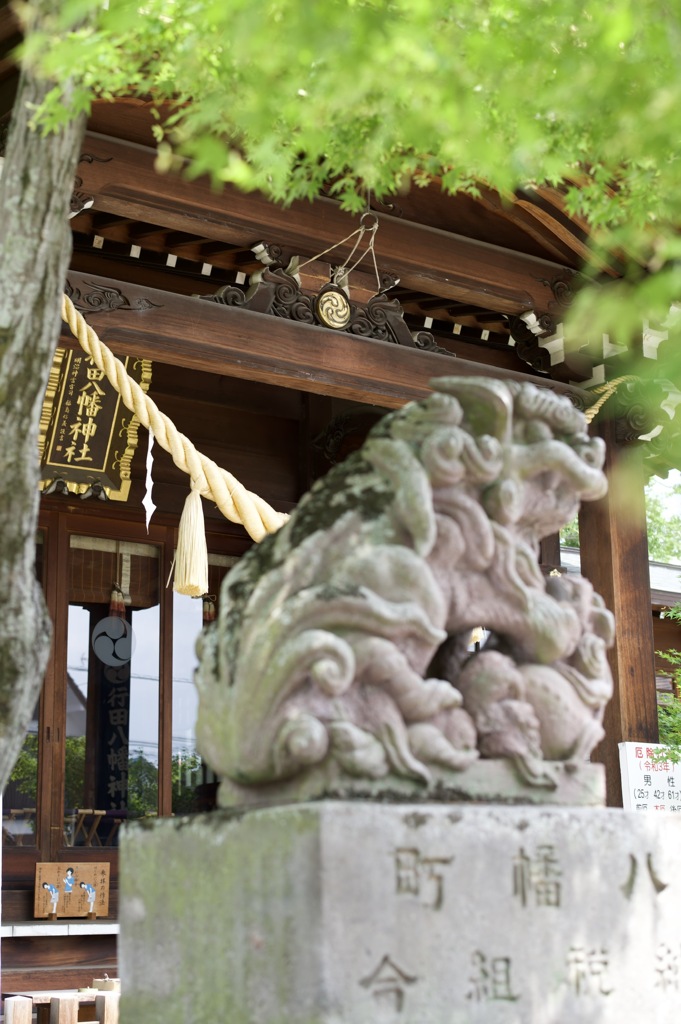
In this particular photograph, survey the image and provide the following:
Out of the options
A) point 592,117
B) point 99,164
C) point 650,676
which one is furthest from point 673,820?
point 650,676

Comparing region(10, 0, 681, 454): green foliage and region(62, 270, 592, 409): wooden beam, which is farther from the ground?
region(62, 270, 592, 409): wooden beam

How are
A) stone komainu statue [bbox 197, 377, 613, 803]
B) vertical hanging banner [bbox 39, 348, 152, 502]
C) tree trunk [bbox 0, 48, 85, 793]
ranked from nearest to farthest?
stone komainu statue [bbox 197, 377, 613, 803] → tree trunk [bbox 0, 48, 85, 793] → vertical hanging banner [bbox 39, 348, 152, 502]

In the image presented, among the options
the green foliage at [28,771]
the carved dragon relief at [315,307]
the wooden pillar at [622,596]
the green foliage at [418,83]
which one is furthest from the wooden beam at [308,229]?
the green foliage at [28,771]

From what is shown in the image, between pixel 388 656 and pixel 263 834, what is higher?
pixel 388 656

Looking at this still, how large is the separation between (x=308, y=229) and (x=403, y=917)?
5.02 meters

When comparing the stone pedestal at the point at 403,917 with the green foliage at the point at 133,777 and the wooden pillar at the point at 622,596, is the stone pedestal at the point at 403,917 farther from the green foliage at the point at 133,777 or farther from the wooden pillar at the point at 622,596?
the green foliage at the point at 133,777

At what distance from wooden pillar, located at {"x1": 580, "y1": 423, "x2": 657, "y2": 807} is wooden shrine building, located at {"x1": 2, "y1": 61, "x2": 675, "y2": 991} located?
0.04 feet

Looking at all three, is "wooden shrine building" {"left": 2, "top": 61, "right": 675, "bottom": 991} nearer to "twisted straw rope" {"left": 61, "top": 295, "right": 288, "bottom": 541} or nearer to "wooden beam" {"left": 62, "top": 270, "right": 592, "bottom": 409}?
"wooden beam" {"left": 62, "top": 270, "right": 592, "bottom": 409}

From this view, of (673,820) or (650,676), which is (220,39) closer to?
(673,820)

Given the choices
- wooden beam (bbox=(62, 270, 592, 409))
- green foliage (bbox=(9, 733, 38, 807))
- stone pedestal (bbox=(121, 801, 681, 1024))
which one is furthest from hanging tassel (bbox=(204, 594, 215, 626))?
stone pedestal (bbox=(121, 801, 681, 1024))

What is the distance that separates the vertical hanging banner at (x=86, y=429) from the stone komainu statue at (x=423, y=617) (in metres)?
5.26

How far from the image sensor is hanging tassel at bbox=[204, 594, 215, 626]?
30.7 feet

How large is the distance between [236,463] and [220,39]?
237 inches

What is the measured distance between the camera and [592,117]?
3221mm
